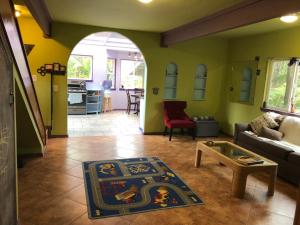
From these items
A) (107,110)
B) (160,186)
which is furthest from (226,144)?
(107,110)

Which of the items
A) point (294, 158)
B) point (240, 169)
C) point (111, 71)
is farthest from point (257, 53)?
point (111, 71)

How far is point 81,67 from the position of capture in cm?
916

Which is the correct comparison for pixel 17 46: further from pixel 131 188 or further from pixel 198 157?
pixel 198 157

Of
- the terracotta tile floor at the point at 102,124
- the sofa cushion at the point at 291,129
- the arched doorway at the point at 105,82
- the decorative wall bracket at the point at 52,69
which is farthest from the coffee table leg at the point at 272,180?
the decorative wall bracket at the point at 52,69

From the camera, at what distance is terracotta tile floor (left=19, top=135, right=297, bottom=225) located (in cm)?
258

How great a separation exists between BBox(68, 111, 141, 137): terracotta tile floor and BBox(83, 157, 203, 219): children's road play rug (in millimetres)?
2130

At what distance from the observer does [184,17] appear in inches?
162

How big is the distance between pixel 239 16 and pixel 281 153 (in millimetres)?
2161

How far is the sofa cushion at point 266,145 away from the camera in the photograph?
147 inches

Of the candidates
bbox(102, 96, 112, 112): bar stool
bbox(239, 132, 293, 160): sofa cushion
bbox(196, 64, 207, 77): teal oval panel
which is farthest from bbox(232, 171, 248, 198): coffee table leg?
bbox(102, 96, 112, 112): bar stool

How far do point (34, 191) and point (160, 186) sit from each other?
161 centimetres

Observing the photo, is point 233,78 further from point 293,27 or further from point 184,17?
point 184,17

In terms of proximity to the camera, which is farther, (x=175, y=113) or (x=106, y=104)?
(x=106, y=104)

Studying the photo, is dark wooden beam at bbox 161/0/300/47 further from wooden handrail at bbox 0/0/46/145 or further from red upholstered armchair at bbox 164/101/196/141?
wooden handrail at bbox 0/0/46/145
